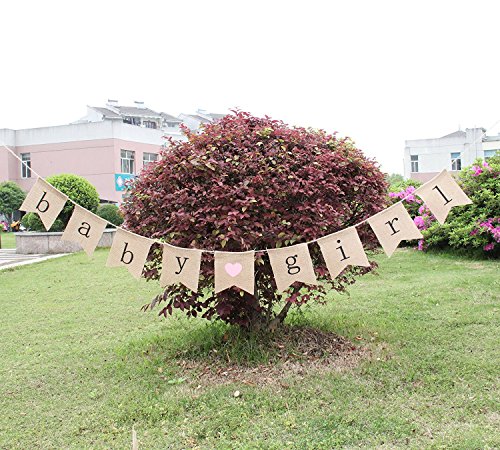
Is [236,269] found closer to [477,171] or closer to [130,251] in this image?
[130,251]

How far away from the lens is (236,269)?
3488mm

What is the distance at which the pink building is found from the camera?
31562mm

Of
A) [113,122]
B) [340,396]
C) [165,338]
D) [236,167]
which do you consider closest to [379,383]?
[340,396]

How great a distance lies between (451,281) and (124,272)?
18.1 feet

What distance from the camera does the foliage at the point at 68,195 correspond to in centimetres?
1476

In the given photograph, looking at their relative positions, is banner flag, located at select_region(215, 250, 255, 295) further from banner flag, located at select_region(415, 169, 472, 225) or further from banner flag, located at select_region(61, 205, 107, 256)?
banner flag, located at select_region(415, 169, 472, 225)

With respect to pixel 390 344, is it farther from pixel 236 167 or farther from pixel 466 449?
pixel 236 167

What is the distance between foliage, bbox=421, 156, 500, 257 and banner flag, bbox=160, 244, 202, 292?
6.76 metres

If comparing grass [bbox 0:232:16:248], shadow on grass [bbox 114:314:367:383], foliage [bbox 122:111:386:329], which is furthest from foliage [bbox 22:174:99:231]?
foliage [bbox 122:111:386:329]

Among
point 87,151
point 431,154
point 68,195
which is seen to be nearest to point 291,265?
point 68,195

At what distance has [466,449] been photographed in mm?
2824

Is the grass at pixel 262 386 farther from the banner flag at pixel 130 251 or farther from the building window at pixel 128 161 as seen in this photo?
the building window at pixel 128 161

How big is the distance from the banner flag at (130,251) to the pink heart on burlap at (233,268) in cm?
53

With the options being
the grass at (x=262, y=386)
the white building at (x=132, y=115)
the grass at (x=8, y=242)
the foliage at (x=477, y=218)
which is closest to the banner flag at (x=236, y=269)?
the grass at (x=262, y=386)
